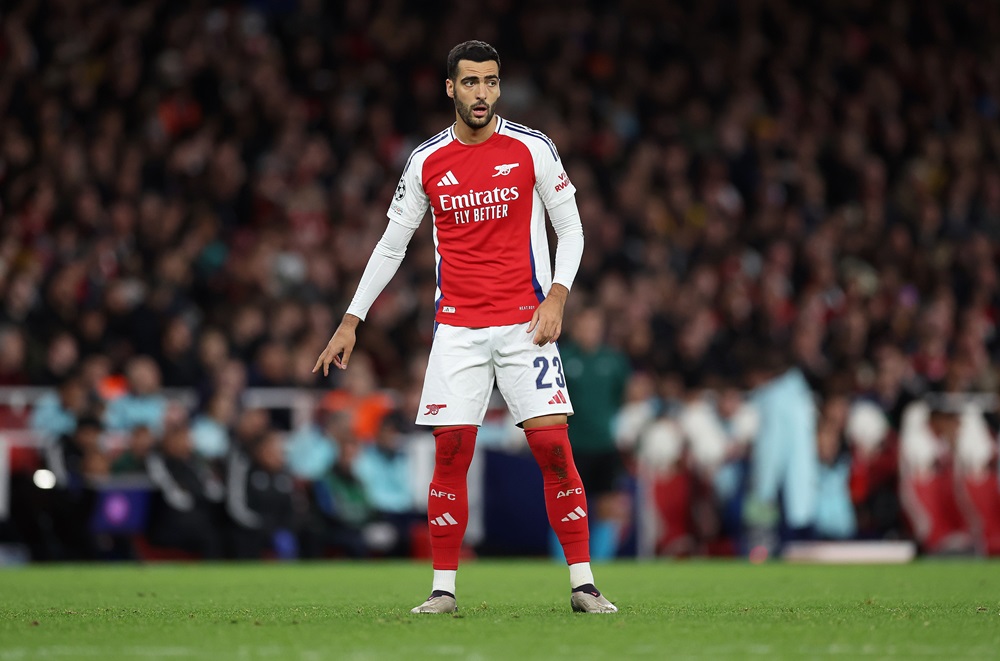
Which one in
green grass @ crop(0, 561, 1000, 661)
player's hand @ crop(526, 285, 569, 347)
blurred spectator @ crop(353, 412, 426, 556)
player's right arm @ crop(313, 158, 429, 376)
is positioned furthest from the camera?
blurred spectator @ crop(353, 412, 426, 556)

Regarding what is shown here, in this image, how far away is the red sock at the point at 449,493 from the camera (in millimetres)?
6625

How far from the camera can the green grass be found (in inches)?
204

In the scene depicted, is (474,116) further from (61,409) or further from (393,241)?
(61,409)

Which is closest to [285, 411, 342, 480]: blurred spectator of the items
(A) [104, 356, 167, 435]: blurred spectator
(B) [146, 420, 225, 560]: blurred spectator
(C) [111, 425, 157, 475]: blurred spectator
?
(B) [146, 420, 225, 560]: blurred spectator

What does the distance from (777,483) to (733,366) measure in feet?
10.4

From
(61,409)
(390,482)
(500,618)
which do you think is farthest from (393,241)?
(390,482)

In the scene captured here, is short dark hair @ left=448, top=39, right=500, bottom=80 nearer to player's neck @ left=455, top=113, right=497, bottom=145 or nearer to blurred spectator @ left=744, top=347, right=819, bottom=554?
player's neck @ left=455, top=113, right=497, bottom=145

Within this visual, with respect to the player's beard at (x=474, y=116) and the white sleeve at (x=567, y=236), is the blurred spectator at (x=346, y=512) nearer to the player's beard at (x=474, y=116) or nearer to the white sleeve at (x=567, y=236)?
the white sleeve at (x=567, y=236)

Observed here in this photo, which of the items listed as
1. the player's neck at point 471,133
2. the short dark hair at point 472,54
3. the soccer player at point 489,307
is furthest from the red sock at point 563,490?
the short dark hair at point 472,54

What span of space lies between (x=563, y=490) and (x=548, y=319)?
76cm

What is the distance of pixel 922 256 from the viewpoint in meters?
19.8

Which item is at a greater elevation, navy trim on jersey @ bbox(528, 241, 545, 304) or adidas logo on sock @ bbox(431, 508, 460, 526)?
navy trim on jersey @ bbox(528, 241, 545, 304)

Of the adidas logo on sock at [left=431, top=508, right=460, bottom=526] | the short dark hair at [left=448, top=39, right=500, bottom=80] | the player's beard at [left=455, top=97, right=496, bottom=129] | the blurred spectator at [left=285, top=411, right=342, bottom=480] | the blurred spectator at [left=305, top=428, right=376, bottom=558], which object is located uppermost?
the short dark hair at [left=448, top=39, right=500, bottom=80]

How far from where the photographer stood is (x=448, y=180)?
6.72 metres
